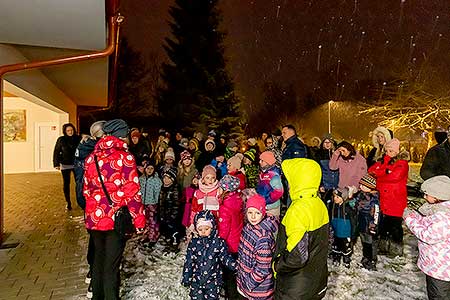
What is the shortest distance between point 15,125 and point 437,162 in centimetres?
1641

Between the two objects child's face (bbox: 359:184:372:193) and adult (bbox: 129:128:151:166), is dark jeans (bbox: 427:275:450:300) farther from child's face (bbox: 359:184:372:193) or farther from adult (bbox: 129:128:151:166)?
adult (bbox: 129:128:151:166)

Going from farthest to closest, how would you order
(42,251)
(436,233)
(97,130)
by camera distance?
(42,251) < (97,130) < (436,233)

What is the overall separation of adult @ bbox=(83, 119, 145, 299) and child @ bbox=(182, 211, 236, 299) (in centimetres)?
60

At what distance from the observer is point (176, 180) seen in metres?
6.06

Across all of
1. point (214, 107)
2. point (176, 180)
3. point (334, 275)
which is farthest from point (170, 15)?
point (334, 275)

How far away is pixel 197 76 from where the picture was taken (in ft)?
87.0

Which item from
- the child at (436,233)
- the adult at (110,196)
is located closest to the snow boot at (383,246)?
the child at (436,233)

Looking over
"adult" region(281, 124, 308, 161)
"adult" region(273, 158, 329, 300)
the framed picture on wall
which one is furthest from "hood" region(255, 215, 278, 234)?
the framed picture on wall

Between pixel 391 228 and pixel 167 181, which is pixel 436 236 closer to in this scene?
pixel 391 228

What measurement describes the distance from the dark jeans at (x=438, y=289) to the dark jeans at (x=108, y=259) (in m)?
3.09

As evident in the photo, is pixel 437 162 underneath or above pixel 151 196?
above

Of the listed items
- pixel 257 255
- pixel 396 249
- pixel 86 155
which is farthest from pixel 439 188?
pixel 86 155

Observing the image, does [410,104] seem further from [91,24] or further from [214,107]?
[91,24]

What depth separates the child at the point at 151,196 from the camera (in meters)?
5.82
